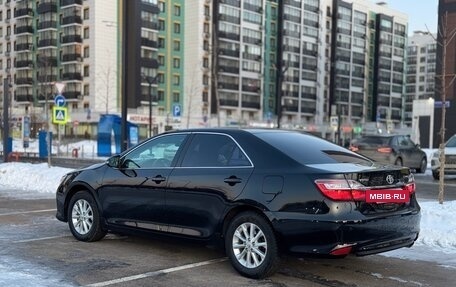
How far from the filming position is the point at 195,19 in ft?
268

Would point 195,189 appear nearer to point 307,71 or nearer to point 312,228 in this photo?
point 312,228

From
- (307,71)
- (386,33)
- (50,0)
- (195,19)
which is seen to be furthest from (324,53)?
(50,0)

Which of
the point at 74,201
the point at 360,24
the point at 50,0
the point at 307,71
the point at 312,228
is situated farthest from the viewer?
the point at 360,24

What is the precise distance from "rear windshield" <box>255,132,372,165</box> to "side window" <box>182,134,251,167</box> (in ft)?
1.08

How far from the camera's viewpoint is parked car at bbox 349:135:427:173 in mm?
20453

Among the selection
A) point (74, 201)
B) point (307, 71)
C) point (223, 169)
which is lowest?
point (74, 201)

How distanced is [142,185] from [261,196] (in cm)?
182

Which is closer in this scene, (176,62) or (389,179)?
(389,179)

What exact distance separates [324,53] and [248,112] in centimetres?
2292

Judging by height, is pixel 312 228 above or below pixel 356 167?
below

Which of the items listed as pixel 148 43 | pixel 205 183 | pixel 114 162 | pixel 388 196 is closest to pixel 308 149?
pixel 388 196

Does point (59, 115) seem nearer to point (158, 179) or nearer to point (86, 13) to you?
point (158, 179)

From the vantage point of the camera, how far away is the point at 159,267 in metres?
6.27

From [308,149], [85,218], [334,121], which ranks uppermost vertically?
[308,149]
